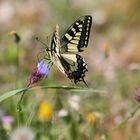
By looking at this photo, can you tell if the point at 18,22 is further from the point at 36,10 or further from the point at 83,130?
the point at 83,130

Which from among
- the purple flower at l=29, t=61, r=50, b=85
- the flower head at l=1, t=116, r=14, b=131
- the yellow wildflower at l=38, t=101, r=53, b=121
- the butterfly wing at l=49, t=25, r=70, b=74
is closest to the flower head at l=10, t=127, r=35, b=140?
the purple flower at l=29, t=61, r=50, b=85

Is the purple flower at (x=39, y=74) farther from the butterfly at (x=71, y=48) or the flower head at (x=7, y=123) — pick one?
the flower head at (x=7, y=123)

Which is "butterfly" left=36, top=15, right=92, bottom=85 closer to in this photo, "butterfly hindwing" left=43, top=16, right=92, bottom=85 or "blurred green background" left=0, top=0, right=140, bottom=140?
"butterfly hindwing" left=43, top=16, right=92, bottom=85

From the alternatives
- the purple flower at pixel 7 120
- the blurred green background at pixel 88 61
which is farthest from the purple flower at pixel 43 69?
the purple flower at pixel 7 120

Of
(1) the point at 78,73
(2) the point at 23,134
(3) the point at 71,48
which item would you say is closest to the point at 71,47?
(3) the point at 71,48

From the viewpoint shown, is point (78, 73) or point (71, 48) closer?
point (78, 73)

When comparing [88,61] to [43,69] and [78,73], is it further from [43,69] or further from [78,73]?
[43,69]
